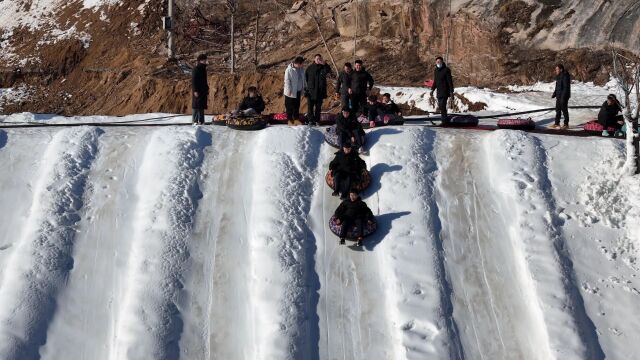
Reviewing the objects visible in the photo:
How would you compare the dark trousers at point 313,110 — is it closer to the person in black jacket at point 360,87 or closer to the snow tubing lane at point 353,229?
the person in black jacket at point 360,87

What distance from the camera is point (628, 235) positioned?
39.1 feet

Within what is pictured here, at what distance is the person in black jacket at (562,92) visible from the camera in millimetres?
15109

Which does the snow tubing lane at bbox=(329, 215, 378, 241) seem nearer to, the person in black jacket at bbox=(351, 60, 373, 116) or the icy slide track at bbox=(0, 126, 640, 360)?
the icy slide track at bbox=(0, 126, 640, 360)

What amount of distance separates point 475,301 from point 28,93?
24.1 meters

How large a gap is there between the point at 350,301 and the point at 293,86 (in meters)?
5.27

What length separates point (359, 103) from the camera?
14922 millimetres

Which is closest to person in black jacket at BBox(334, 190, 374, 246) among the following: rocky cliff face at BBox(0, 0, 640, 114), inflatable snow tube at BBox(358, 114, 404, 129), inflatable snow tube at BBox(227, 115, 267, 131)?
inflatable snow tube at BBox(358, 114, 404, 129)

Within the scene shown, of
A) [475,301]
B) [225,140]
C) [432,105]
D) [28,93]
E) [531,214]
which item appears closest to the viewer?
[475,301]

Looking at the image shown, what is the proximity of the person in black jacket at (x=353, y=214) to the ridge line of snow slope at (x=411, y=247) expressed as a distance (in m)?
0.40

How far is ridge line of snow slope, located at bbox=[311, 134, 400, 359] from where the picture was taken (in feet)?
35.4

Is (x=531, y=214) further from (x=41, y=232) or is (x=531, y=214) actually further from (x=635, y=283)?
(x=41, y=232)

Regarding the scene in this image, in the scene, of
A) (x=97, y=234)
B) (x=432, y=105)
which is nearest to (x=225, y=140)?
(x=97, y=234)

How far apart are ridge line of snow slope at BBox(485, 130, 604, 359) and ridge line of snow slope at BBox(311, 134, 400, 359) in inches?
87.1

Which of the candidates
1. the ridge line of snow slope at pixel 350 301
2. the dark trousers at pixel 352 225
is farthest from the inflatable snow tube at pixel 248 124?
the dark trousers at pixel 352 225
